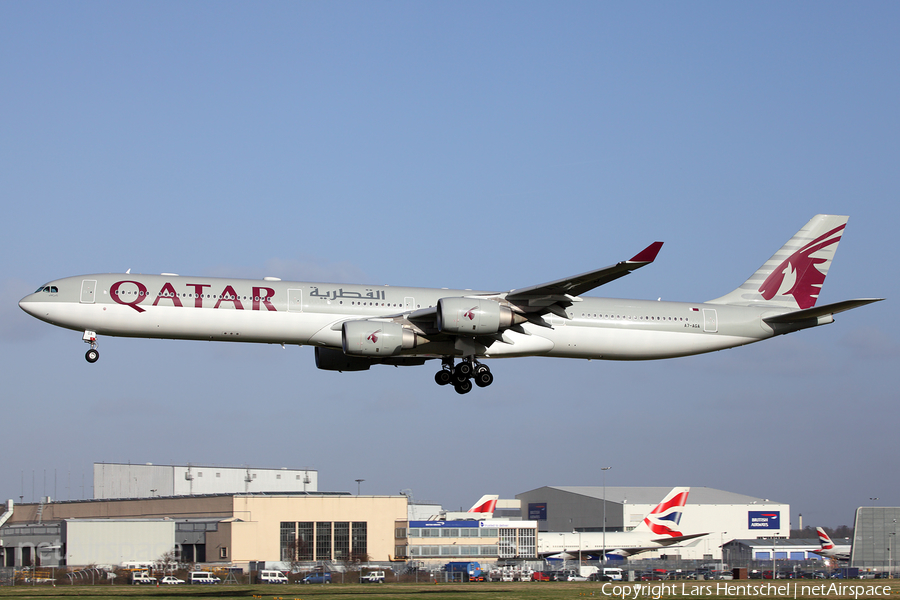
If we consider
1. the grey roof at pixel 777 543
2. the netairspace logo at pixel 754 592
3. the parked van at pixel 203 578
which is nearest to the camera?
the netairspace logo at pixel 754 592

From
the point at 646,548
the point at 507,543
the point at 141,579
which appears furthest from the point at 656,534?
the point at 141,579

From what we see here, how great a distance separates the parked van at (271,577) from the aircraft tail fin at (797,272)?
31537 millimetres

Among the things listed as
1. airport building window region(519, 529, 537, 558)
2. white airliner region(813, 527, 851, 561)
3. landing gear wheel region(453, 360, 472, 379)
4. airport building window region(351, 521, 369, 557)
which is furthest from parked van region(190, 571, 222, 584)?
white airliner region(813, 527, 851, 561)

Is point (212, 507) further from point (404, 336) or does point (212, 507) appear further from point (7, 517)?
point (404, 336)

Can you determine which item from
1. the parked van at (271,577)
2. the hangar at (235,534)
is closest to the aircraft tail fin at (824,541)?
the hangar at (235,534)

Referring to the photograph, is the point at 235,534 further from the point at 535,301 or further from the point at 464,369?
the point at 535,301

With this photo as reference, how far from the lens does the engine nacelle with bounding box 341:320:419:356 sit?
124ft

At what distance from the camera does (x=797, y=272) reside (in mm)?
48531

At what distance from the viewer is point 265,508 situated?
80.6m

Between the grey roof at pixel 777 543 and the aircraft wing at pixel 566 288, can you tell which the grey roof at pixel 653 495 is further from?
the aircraft wing at pixel 566 288

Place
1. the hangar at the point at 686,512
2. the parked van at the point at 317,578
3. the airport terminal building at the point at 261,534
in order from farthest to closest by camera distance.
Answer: the hangar at the point at 686,512 < the airport terminal building at the point at 261,534 < the parked van at the point at 317,578

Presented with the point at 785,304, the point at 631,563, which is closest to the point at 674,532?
the point at 631,563

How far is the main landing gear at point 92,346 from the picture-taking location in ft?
129

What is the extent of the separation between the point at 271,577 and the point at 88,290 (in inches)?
1098
